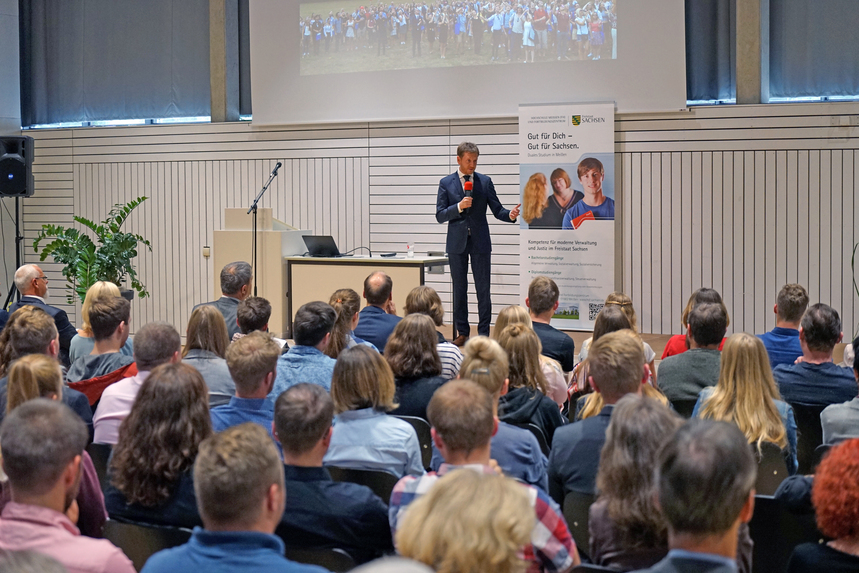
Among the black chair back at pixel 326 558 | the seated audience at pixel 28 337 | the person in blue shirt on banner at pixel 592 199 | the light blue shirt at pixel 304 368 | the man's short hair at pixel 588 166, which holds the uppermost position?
the man's short hair at pixel 588 166

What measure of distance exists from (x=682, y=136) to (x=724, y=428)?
22.2 feet

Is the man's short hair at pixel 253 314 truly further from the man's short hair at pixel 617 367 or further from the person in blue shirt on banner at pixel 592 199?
the person in blue shirt on banner at pixel 592 199

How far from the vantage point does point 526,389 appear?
3.21 m

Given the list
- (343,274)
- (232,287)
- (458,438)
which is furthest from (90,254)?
(458,438)

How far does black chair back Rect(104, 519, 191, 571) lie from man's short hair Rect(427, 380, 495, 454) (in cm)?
67

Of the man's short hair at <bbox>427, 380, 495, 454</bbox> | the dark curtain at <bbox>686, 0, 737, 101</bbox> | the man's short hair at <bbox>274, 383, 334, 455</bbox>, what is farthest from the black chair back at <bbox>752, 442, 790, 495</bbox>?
the dark curtain at <bbox>686, 0, 737, 101</bbox>

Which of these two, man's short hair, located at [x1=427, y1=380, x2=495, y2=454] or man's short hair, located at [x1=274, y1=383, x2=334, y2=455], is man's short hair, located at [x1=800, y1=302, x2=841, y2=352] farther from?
man's short hair, located at [x1=274, y1=383, x2=334, y2=455]

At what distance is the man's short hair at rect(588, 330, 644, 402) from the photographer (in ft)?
8.73

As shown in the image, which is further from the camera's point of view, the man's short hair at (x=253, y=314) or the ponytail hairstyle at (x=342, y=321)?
the man's short hair at (x=253, y=314)

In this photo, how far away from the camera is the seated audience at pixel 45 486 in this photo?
1.75 metres

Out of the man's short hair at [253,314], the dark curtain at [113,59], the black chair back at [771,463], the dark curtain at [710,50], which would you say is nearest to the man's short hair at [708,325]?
the black chair back at [771,463]

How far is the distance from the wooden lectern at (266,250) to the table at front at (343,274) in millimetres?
78

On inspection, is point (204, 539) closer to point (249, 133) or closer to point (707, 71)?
point (707, 71)

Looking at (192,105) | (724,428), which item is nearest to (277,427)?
(724,428)
